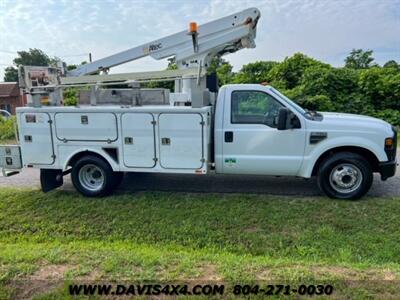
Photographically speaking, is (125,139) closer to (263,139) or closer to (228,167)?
(228,167)

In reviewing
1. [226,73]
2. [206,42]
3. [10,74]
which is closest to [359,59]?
[226,73]

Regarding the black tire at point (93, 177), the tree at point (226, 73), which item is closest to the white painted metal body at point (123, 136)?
the black tire at point (93, 177)

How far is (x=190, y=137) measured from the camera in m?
5.57

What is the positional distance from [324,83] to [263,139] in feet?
36.0

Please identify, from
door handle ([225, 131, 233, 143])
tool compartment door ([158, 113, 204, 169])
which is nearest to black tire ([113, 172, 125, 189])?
tool compartment door ([158, 113, 204, 169])

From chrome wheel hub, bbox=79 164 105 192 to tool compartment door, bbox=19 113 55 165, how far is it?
1.92 feet

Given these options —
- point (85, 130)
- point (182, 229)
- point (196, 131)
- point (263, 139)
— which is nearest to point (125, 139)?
point (85, 130)

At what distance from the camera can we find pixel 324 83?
15172 millimetres

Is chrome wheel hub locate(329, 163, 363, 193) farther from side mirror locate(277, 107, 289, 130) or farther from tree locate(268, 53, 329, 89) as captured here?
tree locate(268, 53, 329, 89)

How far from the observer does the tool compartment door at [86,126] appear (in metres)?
5.74

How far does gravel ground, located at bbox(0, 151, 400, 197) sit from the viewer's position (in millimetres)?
6140

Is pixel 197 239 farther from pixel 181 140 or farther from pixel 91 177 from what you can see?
pixel 91 177

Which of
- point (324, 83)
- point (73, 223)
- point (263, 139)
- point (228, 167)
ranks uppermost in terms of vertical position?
point (324, 83)

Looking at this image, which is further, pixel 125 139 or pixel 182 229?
pixel 125 139
